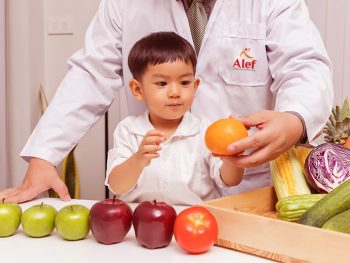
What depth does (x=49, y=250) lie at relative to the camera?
1129mm

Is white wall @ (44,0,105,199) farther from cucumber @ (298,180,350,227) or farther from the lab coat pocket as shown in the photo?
cucumber @ (298,180,350,227)

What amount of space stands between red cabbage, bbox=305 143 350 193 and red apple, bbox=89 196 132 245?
0.45 m

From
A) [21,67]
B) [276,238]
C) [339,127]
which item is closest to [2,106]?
[21,67]

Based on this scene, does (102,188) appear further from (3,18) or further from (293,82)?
(293,82)

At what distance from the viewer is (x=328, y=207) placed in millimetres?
1103

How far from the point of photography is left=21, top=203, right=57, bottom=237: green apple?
1.19 m

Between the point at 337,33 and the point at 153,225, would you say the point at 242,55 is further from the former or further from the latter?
the point at 337,33

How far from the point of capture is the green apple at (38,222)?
1188mm

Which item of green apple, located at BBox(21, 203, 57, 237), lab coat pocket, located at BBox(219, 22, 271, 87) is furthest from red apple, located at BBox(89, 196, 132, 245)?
lab coat pocket, located at BBox(219, 22, 271, 87)

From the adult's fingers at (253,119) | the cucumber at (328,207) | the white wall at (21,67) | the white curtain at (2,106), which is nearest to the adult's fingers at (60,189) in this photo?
the adult's fingers at (253,119)

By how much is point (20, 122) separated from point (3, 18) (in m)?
0.58

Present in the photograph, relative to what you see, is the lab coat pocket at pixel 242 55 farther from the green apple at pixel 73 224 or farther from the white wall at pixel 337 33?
the white wall at pixel 337 33

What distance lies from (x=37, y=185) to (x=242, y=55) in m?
0.73

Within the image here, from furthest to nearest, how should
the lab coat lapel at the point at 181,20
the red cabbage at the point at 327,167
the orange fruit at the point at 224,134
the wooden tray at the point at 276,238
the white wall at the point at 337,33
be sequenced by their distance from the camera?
1. the white wall at the point at 337,33
2. the lab coat lapel at the point at 181,20
3. the red cabbage at the point at 327,167
4. the orange fruit at the point at 224,134
5. the wooden tray at the point at 276,238
